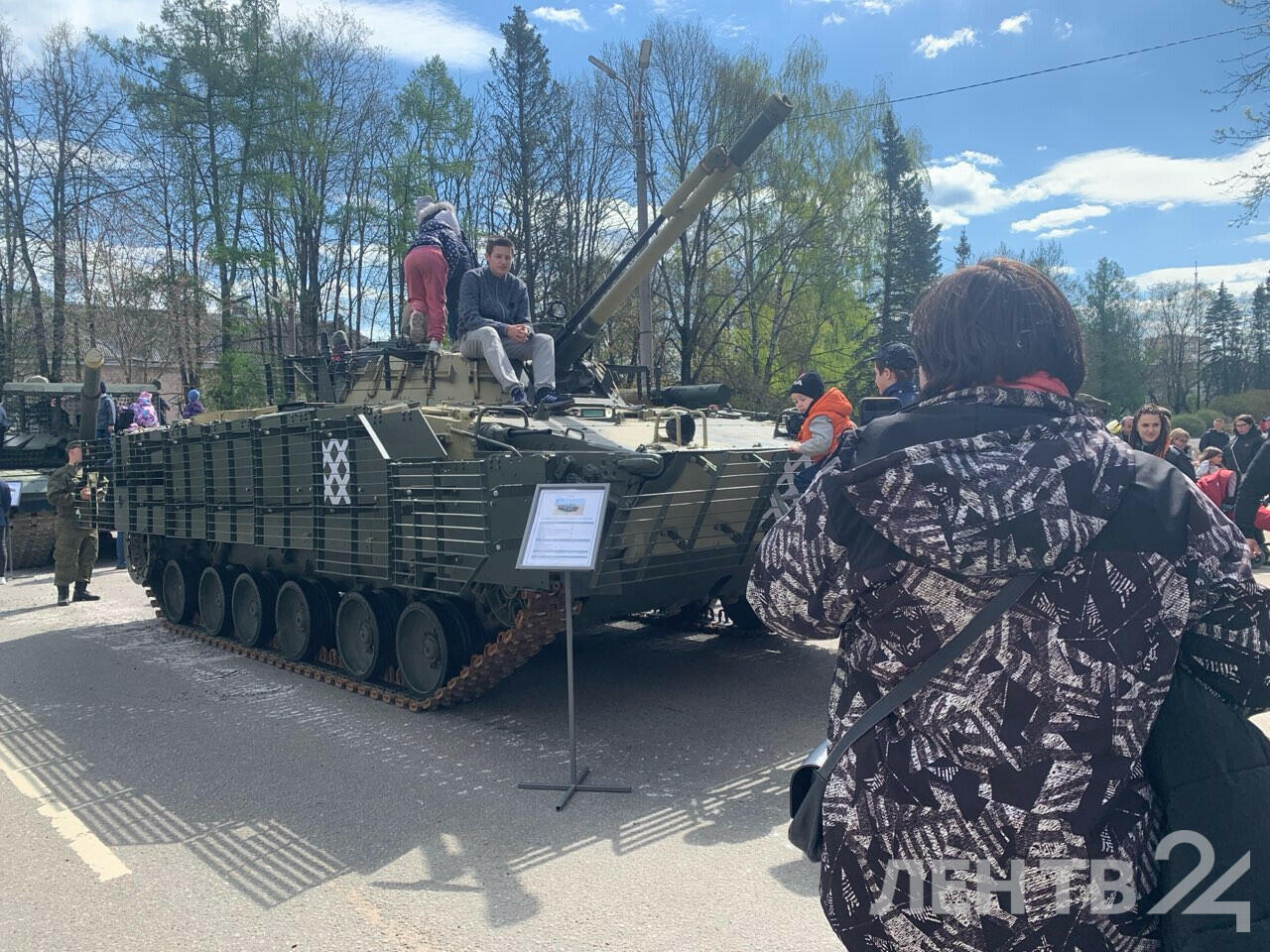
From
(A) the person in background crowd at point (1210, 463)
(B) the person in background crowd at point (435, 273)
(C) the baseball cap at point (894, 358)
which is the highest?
(B) the person in background crowd at point (435, 273)

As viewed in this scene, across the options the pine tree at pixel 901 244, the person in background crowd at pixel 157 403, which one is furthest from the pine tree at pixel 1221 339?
the person in background crowd at pixel 157 403

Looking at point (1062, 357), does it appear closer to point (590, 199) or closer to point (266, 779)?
point (266, 779)

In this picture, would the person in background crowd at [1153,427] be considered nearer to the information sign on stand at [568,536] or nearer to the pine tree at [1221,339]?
the information sign on stand at [568,536]

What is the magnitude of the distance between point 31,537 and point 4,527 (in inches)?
33.2

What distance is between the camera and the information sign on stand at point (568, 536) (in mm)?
4773

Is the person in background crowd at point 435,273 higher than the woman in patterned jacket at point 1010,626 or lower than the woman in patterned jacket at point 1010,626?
higher

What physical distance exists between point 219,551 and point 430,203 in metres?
3.66

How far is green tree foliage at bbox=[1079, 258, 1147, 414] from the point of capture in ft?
159

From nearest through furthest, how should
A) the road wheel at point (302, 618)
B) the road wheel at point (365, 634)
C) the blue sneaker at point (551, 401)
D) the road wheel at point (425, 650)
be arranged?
1. the road wheel at point (425, 650)
2. the blue sneaker at point (551, 401)
3. the road wheel at point (365, 634)
4. the road wheel at point (302, 618)

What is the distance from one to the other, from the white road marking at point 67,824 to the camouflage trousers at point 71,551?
20.0ft

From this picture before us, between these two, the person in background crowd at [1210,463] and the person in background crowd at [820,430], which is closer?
the person in background crowd at [820,430]

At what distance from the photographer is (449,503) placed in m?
5.90

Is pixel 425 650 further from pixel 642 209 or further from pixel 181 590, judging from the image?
pixel 642 209

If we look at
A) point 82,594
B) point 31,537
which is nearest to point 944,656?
point 82,594
